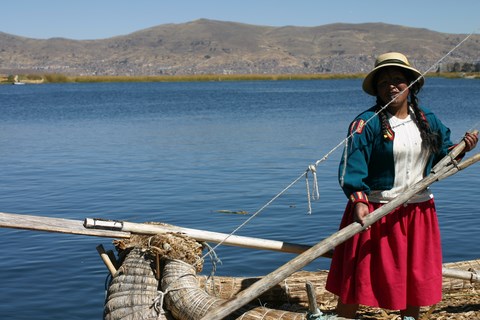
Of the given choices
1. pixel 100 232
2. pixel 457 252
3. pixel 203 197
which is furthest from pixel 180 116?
pixel 100 232

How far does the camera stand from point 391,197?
4.52 m

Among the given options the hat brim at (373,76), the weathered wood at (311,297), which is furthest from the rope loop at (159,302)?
the hat brim at (373,76)

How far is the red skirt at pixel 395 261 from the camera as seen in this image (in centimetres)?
448

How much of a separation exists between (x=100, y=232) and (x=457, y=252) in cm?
551

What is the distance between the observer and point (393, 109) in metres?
4.50

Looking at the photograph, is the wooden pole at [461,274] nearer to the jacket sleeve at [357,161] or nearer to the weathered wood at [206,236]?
the weathered wood at [206,236]

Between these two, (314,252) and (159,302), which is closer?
(314,252)

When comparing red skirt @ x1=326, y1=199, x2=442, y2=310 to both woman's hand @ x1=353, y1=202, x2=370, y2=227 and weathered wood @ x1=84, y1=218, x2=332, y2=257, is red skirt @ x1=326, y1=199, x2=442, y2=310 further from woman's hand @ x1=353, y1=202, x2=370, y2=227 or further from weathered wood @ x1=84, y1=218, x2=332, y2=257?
weathered wood @ x1=84, y1=218, x2=332, y2=257

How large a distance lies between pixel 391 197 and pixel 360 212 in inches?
11.2

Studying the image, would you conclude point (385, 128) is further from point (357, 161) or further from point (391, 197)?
point (391, 197)

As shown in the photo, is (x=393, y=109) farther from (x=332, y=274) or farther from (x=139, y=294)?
(x=139, y=294)

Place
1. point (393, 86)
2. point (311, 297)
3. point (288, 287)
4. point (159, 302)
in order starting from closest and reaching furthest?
point (311, 297) < point (393, 86) < point (159, 302) < point (288, 287)

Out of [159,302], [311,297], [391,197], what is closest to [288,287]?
[159,302]

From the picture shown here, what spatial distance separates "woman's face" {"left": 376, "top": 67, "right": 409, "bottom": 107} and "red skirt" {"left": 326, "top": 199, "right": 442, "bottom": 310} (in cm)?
62
